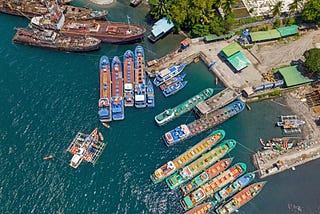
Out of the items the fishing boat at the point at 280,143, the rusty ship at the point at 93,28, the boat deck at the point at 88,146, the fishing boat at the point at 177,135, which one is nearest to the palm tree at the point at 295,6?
the fishing boat at the point at 280,143

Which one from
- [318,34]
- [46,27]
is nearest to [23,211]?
[46,27]

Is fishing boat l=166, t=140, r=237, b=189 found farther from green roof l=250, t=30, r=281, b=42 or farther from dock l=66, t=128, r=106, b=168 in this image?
green roof l=250, t=30, r=281, b=42

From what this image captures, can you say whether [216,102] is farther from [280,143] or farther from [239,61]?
[280,143]

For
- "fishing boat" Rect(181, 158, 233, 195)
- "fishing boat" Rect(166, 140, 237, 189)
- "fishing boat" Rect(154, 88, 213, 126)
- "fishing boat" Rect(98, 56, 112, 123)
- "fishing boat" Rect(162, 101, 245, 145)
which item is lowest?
"fishing boat" Rect(181, 158, 233, 195)

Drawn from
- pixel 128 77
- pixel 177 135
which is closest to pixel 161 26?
pixel 128 77

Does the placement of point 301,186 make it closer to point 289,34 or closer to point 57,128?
point 289,34

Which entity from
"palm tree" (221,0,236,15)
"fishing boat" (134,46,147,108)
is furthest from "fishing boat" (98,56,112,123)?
"palm tree" (221,0,236,15)
